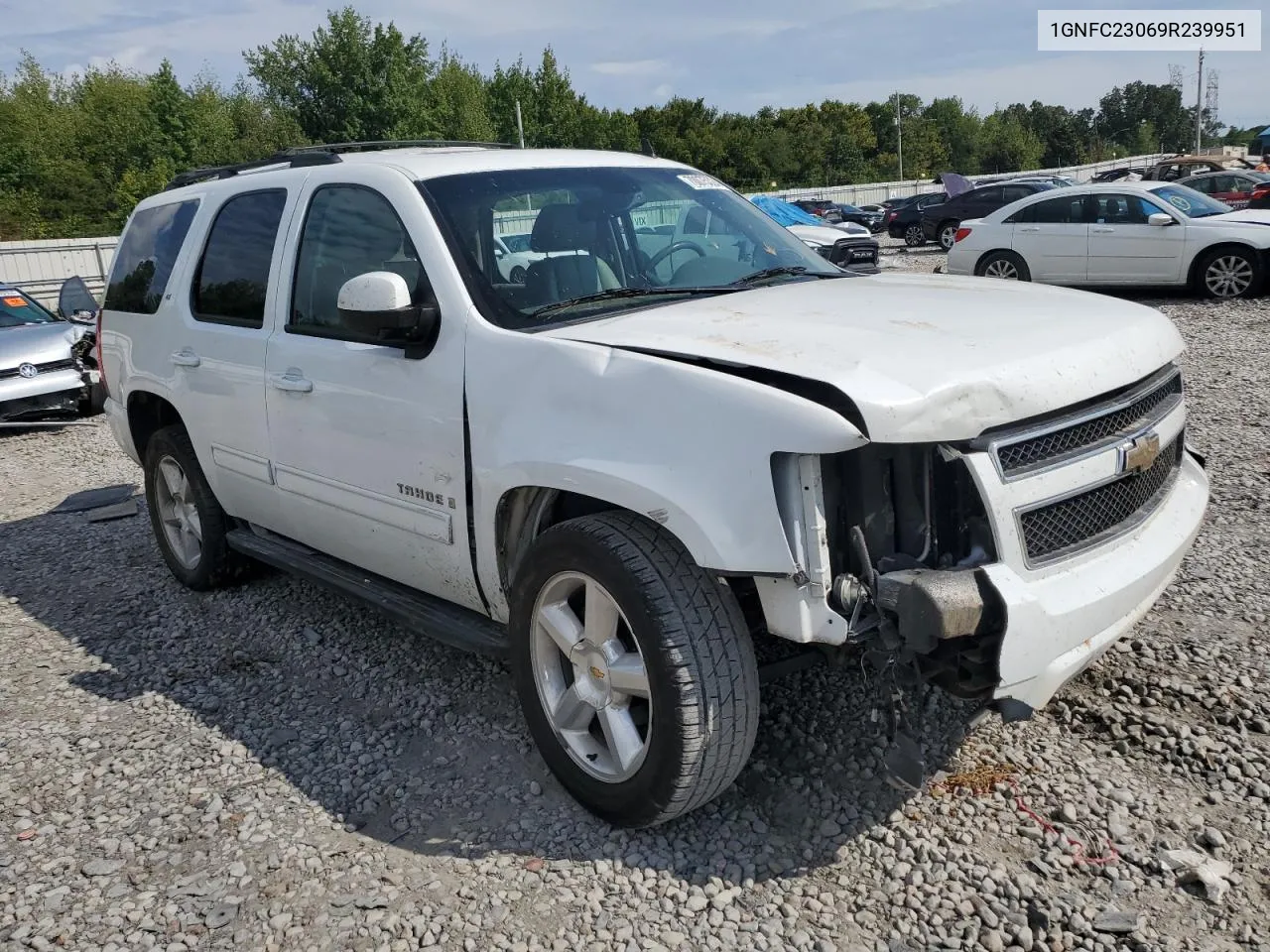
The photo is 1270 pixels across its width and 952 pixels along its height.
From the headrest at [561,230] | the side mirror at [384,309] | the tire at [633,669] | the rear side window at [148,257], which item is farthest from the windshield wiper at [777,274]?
the rear side window at [148,257]

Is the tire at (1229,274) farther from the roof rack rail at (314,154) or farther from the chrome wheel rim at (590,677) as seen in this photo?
the chrome wheel rim at (590,677)

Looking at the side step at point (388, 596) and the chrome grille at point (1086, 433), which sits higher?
the chrome grille at point (1086, 433)

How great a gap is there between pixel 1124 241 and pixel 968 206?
36.1ft

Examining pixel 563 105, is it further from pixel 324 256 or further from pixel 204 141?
pixel 324 256

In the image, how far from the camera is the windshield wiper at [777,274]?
3.74 meters

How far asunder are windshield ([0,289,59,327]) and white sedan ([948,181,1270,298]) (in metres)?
11.8

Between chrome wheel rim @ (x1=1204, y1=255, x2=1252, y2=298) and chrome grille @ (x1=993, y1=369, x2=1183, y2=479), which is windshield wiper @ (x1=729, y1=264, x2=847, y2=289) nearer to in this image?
chrome grille @ (x1=993, y1=369, x2=1183, y2=479)

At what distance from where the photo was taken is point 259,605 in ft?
16.9

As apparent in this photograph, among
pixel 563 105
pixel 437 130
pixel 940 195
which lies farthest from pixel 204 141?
pixel 940 195

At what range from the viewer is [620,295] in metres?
3.48

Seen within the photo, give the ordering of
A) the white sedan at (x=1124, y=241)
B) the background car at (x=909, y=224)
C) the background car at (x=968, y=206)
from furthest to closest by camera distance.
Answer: the background car at (x=909, y=224)
the background car at (x=968, y=206)
the white sedan at (x=1124, y=241)

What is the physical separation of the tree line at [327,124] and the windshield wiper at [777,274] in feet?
130

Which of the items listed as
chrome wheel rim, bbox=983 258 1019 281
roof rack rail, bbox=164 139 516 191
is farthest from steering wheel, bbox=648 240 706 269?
chrome wheel rim, bbox=983 258 1019 281

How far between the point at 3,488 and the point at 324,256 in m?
5.86
